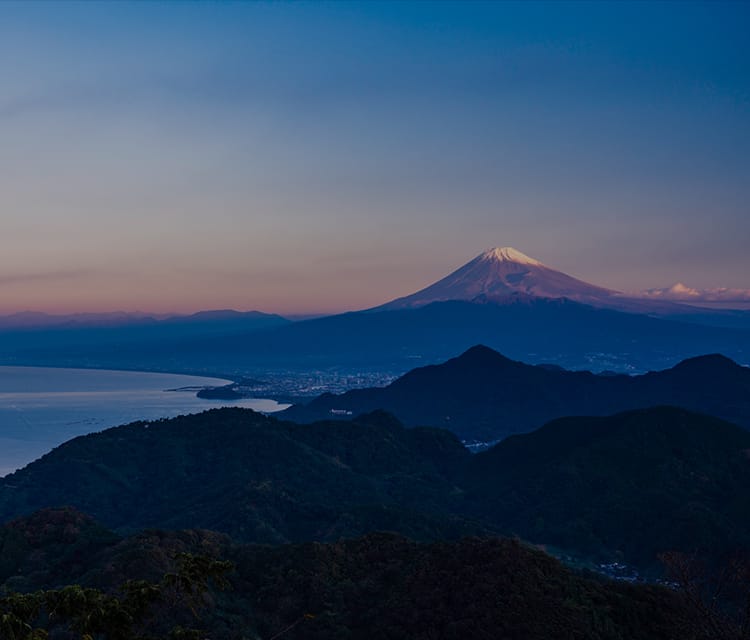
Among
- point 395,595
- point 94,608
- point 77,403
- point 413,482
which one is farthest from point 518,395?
point 94,608

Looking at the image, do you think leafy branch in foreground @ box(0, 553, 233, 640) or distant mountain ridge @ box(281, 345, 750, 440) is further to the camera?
distant mountain ridge @ box(281, 345, 750, 440)

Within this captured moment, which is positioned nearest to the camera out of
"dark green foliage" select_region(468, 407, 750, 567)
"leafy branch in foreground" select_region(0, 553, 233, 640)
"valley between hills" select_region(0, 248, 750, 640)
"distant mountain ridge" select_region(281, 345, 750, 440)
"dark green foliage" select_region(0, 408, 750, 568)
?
→ "leafy branch in foreground" select_region(0, 553, 233, 640)

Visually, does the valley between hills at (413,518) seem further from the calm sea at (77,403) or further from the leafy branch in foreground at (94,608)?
the calm sea at (77,403)

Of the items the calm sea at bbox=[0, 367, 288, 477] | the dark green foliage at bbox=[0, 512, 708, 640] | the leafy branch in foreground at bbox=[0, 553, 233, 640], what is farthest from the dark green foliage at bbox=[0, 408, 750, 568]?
the leafy branch in foreground at bbox=[0, 553, 233, 640]

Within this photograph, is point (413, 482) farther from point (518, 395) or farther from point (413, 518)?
point (518, 395)

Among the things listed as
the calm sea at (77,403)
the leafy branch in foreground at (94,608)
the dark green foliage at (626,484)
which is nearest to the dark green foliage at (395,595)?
the leafy branch in foreground at (94,608)

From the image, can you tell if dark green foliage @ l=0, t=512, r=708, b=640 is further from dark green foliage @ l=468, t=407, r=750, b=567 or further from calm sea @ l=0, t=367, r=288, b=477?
calm sea @ l=0, t=367, r=288, b=477

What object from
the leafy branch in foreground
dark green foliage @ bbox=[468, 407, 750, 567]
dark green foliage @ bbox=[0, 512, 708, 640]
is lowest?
dark green foliage @ bbox=[468, 407, 750, 567]
